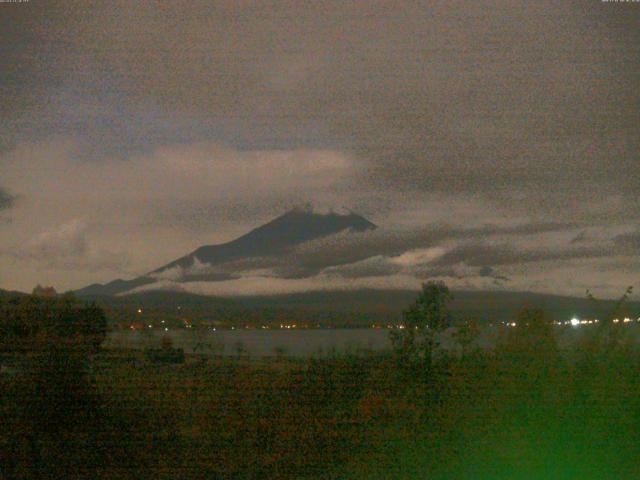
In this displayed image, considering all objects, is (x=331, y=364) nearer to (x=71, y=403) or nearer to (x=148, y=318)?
(x=71, y=403)

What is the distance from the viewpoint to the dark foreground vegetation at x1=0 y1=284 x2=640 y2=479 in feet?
22.6

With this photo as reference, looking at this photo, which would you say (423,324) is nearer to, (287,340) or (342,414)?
(287,340)

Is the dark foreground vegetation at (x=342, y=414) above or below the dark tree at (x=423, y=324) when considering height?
below

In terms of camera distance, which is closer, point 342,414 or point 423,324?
point 342,414

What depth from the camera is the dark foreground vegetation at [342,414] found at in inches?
272

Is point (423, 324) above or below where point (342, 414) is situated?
above

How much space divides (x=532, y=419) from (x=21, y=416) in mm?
4944

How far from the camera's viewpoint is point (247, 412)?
25.7 ft

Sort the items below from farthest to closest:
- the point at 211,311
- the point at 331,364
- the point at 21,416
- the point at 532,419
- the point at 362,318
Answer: the point at 211,311 < the point at 362,318 < the point at 331,364 < the point at 21,416 < the point at 532,419

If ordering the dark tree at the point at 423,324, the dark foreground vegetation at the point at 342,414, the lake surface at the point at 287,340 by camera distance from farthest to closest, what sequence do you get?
the dark tree at the point at 423,324
the lake surface at the point at 287,340
the dark foreground vegetation at the point at 342,414

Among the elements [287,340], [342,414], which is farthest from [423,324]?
[342,414]

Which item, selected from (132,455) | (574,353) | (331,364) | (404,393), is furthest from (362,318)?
(132,455)

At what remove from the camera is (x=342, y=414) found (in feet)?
24.9

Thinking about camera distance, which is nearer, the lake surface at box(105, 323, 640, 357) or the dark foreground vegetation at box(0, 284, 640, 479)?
the dark foreground vegetation at box(0, 284, 640, 479)
